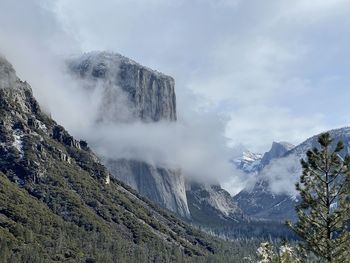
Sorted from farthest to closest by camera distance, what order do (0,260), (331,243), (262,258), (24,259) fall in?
(24,259)
(0,260)
(331,243)
(262,258)

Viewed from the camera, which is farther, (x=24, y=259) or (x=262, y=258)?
(x=24, y=259)

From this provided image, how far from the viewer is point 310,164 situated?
38.8 metres

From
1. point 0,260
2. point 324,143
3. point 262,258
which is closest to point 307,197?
point 324,143

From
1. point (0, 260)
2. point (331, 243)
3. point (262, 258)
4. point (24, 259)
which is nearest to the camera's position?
point (262, 258)

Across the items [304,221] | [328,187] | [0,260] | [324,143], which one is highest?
[0,260]

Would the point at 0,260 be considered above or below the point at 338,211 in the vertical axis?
above

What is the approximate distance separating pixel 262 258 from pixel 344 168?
946 centimetres

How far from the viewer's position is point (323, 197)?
3862 cm

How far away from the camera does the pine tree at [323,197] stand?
38156 millimetres

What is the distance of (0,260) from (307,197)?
17143cm

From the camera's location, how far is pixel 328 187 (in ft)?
127

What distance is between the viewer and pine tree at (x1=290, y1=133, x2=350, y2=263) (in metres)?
38.2

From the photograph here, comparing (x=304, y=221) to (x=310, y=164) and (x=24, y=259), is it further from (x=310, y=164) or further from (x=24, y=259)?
(x=24, y=259)

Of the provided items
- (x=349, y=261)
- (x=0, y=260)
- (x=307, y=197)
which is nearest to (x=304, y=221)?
(x=307, y=197)
